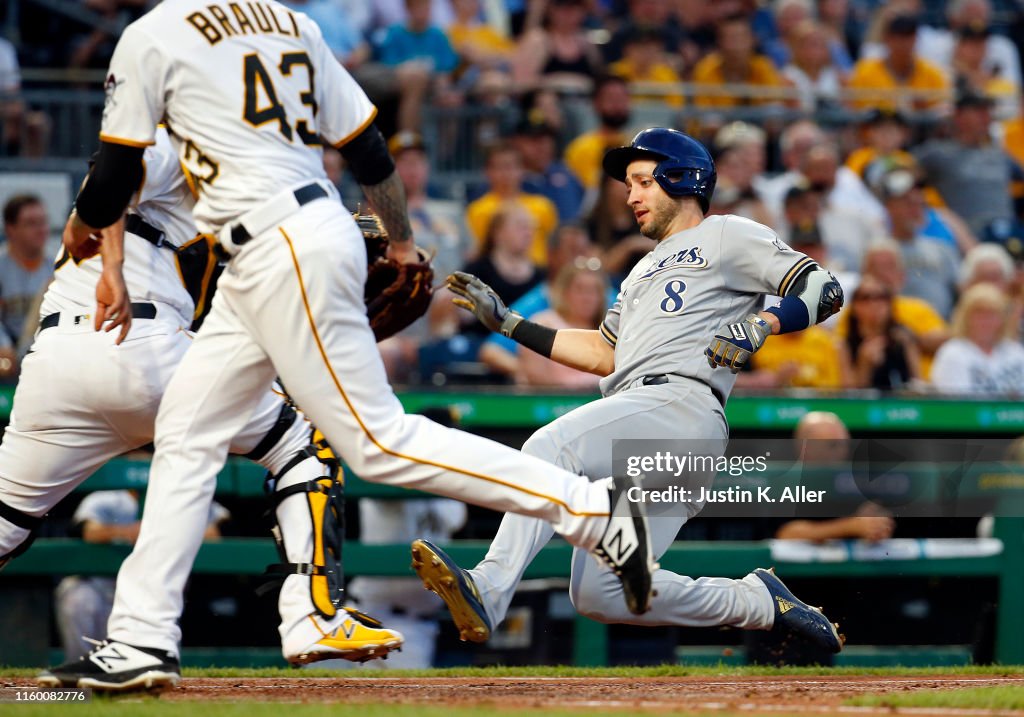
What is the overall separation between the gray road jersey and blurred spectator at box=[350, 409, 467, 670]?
1.83m

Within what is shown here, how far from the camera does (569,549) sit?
6730 millimetres

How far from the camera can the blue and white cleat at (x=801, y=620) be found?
500 cm

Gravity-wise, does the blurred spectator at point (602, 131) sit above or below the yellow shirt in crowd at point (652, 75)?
below

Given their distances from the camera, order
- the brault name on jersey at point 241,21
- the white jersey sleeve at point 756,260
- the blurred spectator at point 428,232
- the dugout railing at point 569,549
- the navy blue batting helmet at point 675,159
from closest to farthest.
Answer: the brault name on jersey at point 241,21, the white jersey sleeve at point 756,260, the navy blue batting helmet at point 675,159, the dugout railing at point 569,549, the blurred spectator at point 428,232

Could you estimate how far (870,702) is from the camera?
13.9 feet

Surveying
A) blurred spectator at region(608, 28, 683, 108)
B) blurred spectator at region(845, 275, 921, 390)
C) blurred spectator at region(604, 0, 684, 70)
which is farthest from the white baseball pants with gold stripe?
blurred spectator at region(604, 0, 684, 70)

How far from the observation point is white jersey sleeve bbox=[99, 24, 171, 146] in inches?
158

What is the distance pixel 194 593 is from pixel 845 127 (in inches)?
252

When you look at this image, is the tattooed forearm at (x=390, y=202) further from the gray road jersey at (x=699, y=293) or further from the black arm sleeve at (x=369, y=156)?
the gray road jersey at (x=699, y=293)

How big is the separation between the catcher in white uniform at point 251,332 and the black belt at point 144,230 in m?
0.49

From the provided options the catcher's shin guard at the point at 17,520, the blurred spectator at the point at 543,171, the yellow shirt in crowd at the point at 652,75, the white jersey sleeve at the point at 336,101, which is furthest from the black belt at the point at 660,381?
the yellow shirt in crowd at the point at 652,75

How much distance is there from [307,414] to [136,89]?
1.01 meters

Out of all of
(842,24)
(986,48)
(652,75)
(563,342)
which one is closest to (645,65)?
(652,75)

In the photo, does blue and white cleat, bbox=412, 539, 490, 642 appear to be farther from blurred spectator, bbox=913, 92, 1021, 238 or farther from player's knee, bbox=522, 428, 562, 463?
blurred spectator, bbox=913, 92, 1021, 238
